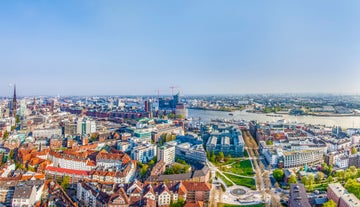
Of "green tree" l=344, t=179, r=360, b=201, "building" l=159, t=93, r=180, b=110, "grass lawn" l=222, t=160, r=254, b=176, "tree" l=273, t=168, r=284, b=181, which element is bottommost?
"grass lawn" l=222, t=160, r=254, b=176

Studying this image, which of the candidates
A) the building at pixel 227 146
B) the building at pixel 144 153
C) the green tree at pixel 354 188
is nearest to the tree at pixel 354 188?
the green tree at pixel 354 188

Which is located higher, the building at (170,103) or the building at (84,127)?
the building at (170,103)

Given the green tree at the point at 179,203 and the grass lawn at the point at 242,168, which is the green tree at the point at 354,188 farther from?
the green tree at the point at 179,203

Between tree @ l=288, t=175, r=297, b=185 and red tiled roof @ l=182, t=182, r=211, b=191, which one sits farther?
tree @ l=288, t=175, r=297, b=185

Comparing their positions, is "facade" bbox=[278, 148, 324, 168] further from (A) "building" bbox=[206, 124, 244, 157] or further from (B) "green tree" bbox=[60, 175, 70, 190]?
(B) "green tree" bbox=[60, 175, 70, 190]

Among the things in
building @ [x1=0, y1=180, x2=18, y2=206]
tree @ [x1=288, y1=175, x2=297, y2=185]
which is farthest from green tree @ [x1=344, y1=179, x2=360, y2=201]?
building @ [x1=0, y1=180, x2=18, y2=206]

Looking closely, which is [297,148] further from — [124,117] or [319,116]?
[319,116]
